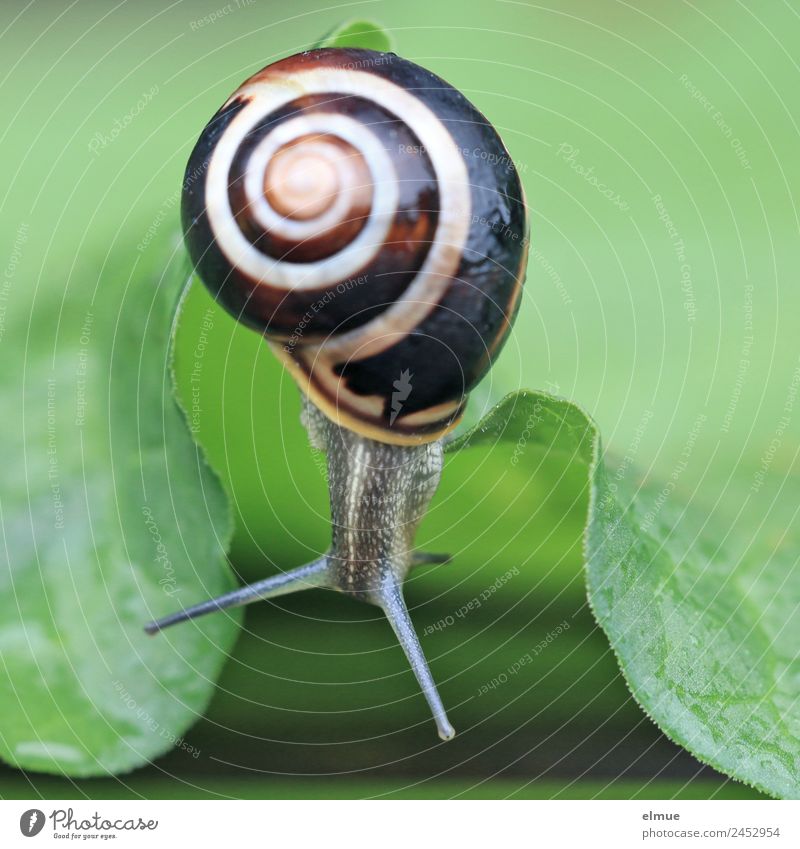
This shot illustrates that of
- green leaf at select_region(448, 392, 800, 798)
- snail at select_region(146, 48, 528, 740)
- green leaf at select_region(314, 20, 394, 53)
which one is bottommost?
green leaf at select_region(448, 392, 800, 798)

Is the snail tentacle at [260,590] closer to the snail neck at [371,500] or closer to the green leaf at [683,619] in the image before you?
the snail neck at [371,500]

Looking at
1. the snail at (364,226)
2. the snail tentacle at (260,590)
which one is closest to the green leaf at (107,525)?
the snail tentacle at (260,590)

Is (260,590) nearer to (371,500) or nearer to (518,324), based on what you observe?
(371,500)

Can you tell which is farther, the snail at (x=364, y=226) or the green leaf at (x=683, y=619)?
the green leaf at (x=683, y=619)

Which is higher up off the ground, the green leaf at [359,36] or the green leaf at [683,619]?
the green leaf at [359,36]

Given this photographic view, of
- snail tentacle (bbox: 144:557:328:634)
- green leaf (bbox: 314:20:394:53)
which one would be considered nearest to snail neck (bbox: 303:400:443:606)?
snail tentacle (bbox: 144:557:328:634)

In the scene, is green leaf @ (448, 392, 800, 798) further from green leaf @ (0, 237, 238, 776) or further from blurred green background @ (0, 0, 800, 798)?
green leaf @ (0, 237, 238, 776)
